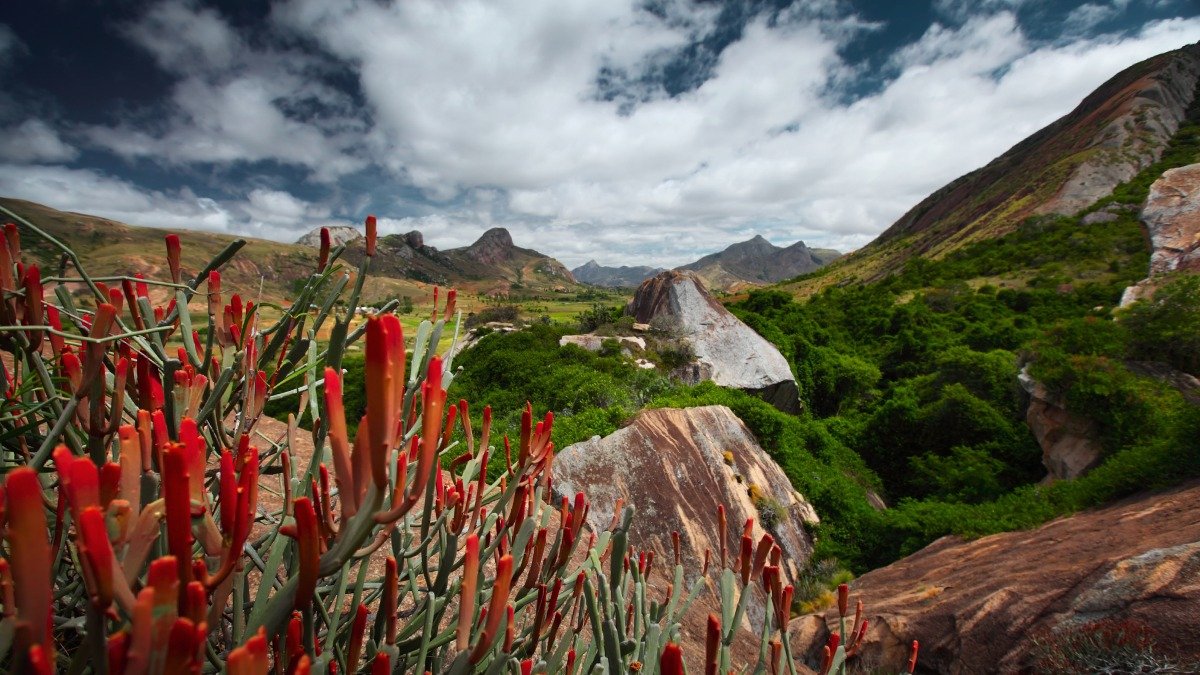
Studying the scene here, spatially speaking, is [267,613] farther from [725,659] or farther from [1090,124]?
[1090,124]

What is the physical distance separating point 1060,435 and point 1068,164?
170 ft

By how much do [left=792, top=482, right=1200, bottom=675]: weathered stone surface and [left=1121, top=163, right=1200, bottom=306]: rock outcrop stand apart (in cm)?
1756

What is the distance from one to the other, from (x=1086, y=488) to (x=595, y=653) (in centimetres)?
998

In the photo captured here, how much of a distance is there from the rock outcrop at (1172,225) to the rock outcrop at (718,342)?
13.0 meters

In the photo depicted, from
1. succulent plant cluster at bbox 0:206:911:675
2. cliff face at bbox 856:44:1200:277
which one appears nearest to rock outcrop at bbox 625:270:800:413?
succulent plant cluster at bbox 0:206:911:675

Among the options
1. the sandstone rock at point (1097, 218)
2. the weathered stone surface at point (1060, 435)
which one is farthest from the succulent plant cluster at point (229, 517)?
the sandstone rock at point (1097, 218)

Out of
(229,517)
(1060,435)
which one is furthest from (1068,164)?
(229,517)

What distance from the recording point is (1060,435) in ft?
36.9

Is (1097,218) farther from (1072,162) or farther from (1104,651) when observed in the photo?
(1104,651)

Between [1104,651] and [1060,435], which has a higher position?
[1104,651]

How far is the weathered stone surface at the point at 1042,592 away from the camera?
397 cm

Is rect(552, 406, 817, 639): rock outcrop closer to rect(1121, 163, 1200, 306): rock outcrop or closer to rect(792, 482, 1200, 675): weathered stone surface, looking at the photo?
rect(792, 482, 1200, 675): weathered stone surface

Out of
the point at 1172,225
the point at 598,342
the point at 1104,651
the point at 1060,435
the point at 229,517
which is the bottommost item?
the point at 1060,435

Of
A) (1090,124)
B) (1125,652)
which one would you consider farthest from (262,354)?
(1090,124)
